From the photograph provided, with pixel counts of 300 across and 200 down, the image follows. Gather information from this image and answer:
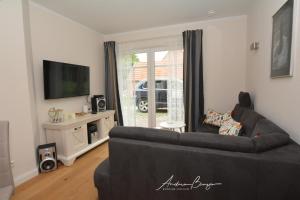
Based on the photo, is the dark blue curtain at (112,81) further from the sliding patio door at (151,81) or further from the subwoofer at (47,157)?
the subwoofer at (47,157)

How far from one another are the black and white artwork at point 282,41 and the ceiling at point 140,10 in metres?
1.17

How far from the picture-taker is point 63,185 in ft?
7.00

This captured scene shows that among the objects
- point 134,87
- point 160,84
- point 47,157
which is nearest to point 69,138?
point 47,157

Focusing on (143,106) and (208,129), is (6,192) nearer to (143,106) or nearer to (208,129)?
(208,129)

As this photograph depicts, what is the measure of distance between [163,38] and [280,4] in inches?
91.7

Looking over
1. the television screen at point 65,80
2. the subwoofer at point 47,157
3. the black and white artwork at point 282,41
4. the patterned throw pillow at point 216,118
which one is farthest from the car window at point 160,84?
the subwoofer at point 47,157

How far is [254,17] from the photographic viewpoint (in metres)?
2.70

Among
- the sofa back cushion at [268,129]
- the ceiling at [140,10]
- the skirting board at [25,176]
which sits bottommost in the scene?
the skirting board at [25,176]

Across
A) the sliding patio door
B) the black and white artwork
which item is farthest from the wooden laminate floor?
the black and white artwork

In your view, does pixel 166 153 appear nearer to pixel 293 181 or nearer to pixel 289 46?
pixel 293 181

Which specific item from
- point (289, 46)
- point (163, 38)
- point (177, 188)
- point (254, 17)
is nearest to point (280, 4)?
point (289, 46)

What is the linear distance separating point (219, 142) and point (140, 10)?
2.58 metres

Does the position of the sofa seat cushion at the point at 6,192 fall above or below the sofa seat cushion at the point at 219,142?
below

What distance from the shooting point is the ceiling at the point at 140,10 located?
8.57 ft
